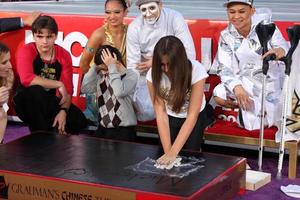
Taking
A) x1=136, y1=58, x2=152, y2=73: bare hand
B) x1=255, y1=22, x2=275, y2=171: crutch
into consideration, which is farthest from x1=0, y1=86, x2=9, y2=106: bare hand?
x1=255, y1=22, x2=275, y2=171: crutch

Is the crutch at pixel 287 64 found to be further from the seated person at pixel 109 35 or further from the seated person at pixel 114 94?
the seated person at pixel 109 35

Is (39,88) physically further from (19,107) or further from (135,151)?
(135,151)

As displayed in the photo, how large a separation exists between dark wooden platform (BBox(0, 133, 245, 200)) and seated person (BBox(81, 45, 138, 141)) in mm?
409

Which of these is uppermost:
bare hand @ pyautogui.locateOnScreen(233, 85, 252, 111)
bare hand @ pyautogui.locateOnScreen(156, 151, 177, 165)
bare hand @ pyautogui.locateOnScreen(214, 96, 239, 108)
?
bare hand @ pyautogui.locateOnScreen(233, 85, 252, 111)

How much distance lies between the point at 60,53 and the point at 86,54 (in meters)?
0.15

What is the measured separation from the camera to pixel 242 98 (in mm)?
3150

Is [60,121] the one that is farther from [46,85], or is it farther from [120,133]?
[120,133]

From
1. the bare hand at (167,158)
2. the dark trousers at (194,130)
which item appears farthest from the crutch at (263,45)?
the bare hand at (167,158)

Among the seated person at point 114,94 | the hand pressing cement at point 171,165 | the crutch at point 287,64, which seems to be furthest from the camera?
the seated person at point 114,94

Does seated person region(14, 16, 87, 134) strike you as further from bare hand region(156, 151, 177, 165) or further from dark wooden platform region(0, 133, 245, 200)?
bare hand region(156, 151, 177, 165)

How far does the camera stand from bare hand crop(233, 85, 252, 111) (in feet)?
10.3

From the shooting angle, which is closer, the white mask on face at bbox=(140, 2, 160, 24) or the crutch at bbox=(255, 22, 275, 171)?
the crutch at bbox=(255, 22, 275, 171)

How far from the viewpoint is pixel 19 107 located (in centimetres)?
341

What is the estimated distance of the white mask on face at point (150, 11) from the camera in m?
3.35
